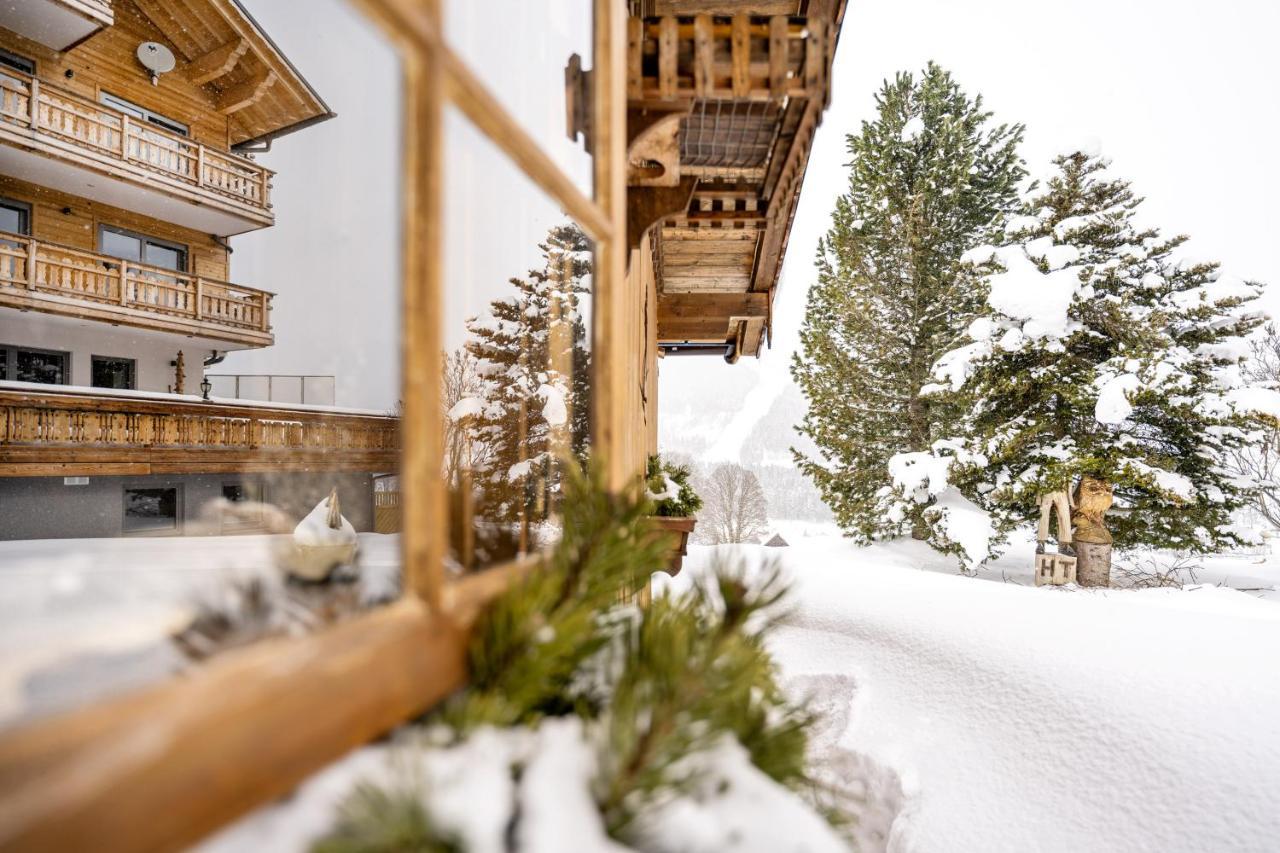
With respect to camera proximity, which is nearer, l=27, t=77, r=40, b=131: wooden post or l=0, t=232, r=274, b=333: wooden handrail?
l=27, t=77, r=40, b=131: wooden post

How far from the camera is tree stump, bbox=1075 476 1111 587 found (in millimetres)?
8695

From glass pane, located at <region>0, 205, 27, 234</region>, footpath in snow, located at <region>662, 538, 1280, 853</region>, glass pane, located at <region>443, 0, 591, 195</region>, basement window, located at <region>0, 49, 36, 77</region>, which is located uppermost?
basement window, located at <region>0, 49, 36, 77</region>

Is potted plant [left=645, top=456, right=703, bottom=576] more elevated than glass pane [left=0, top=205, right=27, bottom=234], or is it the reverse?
glass pane [left=0, top=205, right=27, bottom=234]

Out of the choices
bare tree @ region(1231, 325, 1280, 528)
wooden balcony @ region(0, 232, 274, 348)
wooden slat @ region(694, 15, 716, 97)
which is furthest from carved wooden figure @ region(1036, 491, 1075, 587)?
wooden balcony @ region(0, 232, 274, 348)

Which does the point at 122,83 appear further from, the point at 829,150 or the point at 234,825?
the point at 829,150

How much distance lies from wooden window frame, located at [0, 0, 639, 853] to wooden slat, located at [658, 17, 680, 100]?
0.86 meters

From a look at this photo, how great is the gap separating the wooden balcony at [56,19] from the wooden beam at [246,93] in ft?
5.60

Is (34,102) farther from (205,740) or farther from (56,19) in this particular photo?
(205,740)

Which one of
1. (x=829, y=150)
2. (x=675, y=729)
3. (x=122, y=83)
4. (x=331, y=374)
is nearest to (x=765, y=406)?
(x=331, y=374)

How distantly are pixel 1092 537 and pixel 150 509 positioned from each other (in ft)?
39.3

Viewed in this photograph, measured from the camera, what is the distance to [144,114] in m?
8.10

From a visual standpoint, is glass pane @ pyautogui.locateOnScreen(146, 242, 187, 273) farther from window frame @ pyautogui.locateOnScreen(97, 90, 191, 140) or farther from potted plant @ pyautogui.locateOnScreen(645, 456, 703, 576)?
potted plant @ pyautogui.locateOnScreen(645, 456, 703, 576)

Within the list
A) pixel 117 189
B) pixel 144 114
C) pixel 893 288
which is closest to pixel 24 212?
pixel 117 189

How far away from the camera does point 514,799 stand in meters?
0.62
